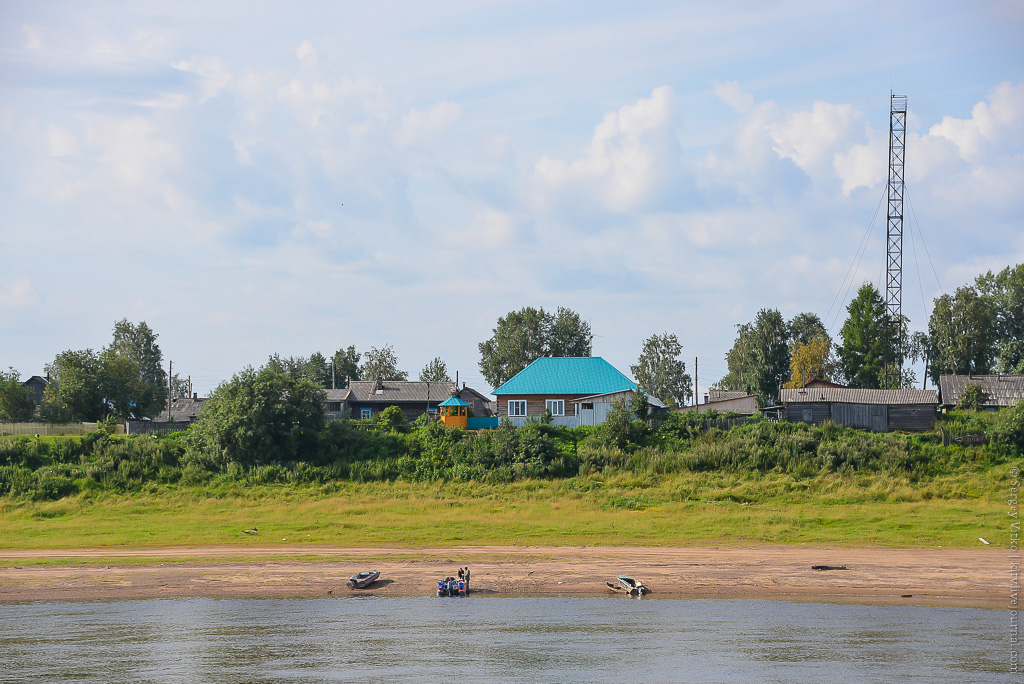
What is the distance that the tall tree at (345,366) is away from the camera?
4938 inches

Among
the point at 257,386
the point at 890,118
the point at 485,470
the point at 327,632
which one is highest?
the point at 890,118

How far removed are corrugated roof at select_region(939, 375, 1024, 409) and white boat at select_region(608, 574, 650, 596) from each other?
46.7 m

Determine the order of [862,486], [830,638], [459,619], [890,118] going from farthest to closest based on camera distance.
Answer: [890,118]
[862,486]
[459,619]
[830,638]

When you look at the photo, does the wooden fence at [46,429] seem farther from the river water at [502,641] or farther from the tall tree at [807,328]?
the tall tree at [807,328]

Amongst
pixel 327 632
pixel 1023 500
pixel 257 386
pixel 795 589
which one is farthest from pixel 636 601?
pixel 257 386

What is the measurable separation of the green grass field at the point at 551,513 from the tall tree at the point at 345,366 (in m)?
76.5

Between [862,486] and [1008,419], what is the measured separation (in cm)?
1262

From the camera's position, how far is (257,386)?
179ft

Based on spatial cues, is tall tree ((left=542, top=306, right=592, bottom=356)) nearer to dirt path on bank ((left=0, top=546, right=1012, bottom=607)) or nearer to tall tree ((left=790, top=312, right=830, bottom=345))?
tall tree ((left=790, top=312, right=830, bottom=345))

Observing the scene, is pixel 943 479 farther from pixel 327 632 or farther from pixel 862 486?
pixel 327 632

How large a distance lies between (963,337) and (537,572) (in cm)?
→ 7483

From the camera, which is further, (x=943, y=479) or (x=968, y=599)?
(x=943, y=479)

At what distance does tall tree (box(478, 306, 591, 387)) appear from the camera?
96.6 meters

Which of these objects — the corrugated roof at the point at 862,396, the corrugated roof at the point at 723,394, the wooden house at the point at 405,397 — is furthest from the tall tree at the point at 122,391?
the corrugated roof at the point at 723,394
